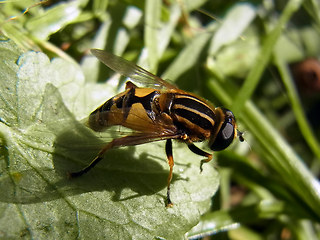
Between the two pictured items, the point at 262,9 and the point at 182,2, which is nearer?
the point at 182,2

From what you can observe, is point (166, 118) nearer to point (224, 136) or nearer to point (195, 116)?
point (195, 116)

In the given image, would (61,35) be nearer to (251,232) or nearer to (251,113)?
(251,113)

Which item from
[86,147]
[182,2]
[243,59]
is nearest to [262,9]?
[243,59]

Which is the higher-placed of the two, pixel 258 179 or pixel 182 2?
pixel 182 2

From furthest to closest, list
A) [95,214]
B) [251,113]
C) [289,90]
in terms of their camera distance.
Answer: [289,90] < [251,113] < [95,214]

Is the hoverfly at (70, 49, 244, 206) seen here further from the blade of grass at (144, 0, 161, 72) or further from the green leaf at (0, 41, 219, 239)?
the blade of grass at (144, 0, 161, 72)

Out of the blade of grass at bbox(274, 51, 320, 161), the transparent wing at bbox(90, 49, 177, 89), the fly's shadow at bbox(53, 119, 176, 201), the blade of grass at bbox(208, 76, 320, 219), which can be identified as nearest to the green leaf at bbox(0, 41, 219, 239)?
the fly's shadow at bbox(53, 119, 176, 201)

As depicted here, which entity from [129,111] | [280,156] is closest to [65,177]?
[129,111]
